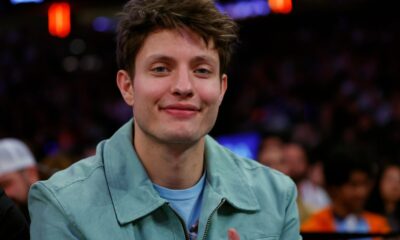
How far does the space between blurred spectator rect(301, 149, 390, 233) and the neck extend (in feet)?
8.41

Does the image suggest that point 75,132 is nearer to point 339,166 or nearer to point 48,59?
point 48,59

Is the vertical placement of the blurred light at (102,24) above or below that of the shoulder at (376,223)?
below

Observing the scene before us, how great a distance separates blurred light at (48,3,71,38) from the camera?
8516 mm

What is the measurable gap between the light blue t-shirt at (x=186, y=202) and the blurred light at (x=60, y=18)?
16.4ft

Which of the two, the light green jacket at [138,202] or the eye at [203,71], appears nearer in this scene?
the light green jacket at [138,202]

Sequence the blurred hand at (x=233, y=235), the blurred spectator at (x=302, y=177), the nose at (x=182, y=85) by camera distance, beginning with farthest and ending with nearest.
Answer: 1. the blurred spectator at (x=302, y=177)
2. the nose at (x=182, y=85)
3. the blurred hand at (x=233, y=235)

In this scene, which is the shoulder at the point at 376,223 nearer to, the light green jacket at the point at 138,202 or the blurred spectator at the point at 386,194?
the blurred spectator at the point at 386,194

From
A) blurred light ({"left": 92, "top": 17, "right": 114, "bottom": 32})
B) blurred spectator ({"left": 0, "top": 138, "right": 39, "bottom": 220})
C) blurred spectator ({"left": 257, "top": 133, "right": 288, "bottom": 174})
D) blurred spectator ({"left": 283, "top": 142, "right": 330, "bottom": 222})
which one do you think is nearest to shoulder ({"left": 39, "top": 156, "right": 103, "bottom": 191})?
blurred spectator ({"left": 0, "top": 138, "right": 39, "bottom": 220})

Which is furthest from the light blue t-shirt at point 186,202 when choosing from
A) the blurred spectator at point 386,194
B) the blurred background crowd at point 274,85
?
the blurred background crowd at point 274,85

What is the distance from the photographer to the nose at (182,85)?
3.24m

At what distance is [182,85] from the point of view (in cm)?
324

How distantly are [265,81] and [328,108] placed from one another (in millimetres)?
2509

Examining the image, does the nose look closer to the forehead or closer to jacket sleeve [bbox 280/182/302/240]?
the forehead

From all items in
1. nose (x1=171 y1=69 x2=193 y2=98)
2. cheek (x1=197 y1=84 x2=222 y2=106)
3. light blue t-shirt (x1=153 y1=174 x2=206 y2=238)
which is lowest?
light blue t-shirt (x1=153 y1=174 x2=206 y2=238)
